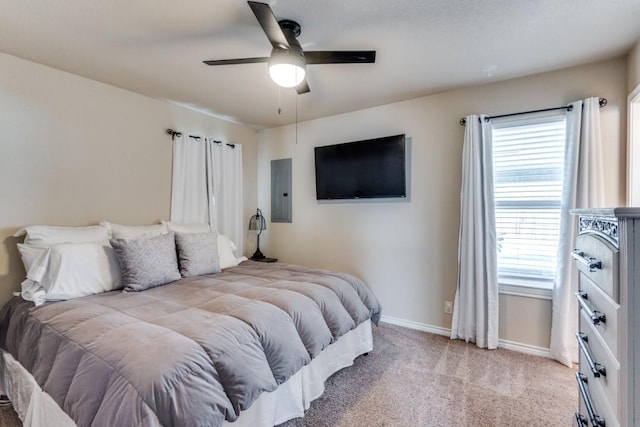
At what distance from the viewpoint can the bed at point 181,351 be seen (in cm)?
121

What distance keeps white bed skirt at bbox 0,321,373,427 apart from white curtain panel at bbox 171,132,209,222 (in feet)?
6.04

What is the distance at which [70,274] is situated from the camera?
2117mm

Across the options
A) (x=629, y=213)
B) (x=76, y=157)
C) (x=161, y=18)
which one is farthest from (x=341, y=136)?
(x=629, y=213)

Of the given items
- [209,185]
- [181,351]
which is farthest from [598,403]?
[209,185]

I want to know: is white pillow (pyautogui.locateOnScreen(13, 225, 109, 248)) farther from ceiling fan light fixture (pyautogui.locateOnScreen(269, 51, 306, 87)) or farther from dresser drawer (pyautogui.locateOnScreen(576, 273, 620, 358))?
dresser drawer (pyautogui.locateOnScreen(576, 273, 620, 358))

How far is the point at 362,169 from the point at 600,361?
2.71 m

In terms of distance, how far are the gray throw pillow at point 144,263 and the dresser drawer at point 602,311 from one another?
2627mm

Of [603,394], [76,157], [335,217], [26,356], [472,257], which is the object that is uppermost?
[76,157]

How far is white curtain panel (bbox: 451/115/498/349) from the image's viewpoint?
112 inches

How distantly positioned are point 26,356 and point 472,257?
3351mm

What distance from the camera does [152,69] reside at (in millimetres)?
2633

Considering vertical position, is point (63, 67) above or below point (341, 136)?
above

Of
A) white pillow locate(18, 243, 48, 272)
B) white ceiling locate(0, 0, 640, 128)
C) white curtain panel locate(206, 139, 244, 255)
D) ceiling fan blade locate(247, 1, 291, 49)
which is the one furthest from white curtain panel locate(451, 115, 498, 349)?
white pillow locate(18, 243, 48, 272)

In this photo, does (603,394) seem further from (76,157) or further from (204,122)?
(204,122)
